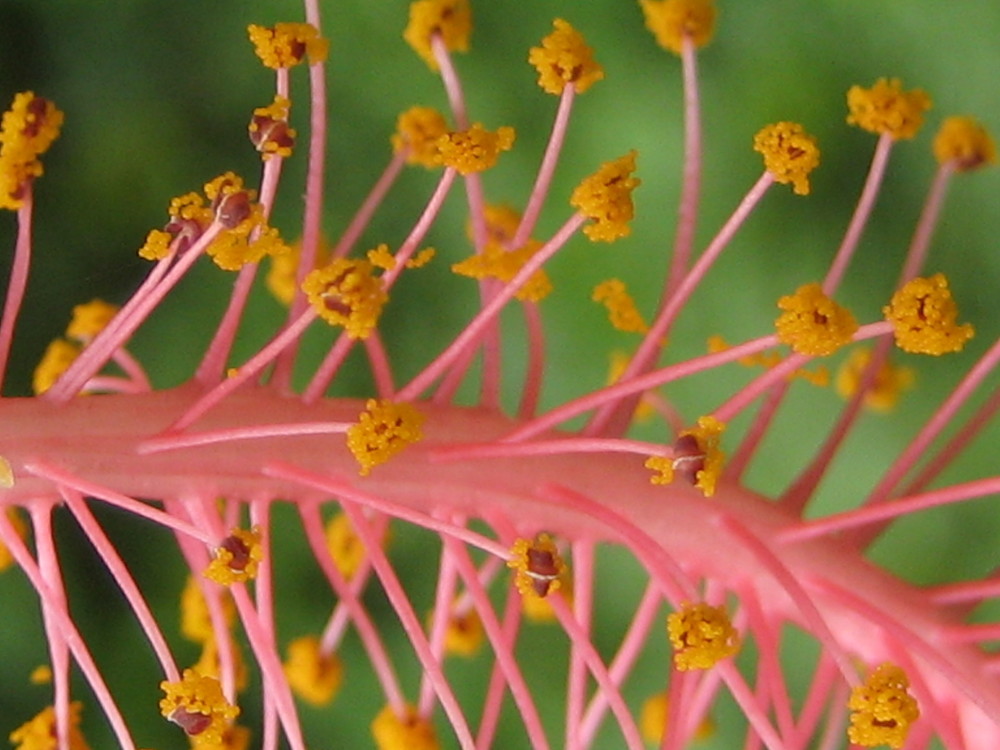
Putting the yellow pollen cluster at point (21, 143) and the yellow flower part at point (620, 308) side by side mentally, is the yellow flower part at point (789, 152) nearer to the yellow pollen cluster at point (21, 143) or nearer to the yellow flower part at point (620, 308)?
the yellow flower part at point (620, 308)

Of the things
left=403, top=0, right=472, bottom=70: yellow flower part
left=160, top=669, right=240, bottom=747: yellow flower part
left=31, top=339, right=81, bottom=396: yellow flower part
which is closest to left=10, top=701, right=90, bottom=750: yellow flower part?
left=160, top=669, right=240, bottom=747: yellow flower part

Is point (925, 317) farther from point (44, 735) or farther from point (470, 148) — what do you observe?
point (44, 735)

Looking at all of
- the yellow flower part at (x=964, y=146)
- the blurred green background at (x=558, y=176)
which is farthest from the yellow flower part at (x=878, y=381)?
the yellow flower part at (x=964, y=146)

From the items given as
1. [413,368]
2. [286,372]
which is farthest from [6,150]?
[413,368]

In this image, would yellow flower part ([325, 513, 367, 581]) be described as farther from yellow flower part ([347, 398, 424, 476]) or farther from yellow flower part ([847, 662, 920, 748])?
yellow flower part ([847, 662, 920, 748])

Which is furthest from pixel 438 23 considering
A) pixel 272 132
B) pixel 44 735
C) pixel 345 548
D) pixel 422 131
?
pixel 44 735
